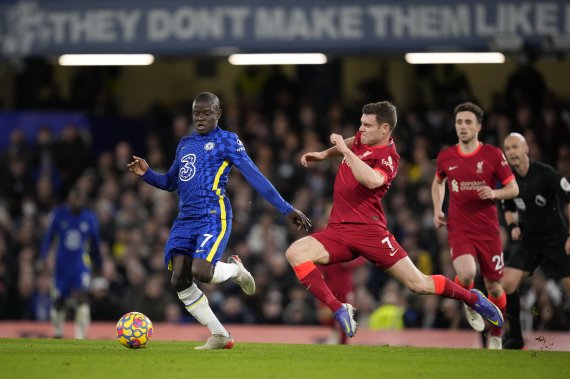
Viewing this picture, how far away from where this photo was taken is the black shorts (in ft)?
42.8

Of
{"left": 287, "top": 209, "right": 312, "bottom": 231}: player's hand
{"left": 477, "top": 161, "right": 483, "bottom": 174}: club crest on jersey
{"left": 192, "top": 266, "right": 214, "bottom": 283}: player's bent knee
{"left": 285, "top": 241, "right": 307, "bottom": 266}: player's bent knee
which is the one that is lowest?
{"left": 192, "top": 266, "right": 214, "bottom": 283}: player's bent knee

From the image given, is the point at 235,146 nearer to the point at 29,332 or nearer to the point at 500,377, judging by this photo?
the point at 500,377

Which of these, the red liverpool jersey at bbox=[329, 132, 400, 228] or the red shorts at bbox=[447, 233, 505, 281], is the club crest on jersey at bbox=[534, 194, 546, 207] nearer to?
the red shorts at bbox=[447, 233, 505, 281]

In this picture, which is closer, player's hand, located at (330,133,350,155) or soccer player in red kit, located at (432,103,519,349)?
player's hand, located at (330,133,350,155)

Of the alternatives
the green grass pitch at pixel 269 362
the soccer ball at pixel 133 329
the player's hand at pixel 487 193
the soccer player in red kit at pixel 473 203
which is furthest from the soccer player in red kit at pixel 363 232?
the soccer ball at pixel 133 329

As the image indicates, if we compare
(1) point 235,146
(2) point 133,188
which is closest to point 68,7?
(2) point 133,188

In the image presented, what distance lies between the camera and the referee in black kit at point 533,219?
12.9 meters

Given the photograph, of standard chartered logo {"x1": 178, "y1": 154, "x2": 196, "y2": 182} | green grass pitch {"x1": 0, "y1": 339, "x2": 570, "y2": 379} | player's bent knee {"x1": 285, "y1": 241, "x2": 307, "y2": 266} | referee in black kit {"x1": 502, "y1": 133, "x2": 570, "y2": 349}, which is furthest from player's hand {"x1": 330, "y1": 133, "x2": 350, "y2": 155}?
referee in black kit {"x1": 502, "y1": 133, "x2": 570, "y2": 349}

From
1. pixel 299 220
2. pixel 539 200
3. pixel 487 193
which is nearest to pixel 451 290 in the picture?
pixel 487 193

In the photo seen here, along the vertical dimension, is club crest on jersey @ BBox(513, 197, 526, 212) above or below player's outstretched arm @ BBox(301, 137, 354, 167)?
below

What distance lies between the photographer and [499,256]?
489 inches

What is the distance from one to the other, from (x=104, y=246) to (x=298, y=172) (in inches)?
128

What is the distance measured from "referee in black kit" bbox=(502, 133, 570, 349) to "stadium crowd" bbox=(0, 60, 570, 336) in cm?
361

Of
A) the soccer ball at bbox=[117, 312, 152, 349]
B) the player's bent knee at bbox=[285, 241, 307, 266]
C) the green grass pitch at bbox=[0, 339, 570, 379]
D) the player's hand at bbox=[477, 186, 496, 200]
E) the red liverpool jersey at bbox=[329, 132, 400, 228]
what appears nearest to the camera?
the green grass pitch at bbox=[0, 339, 570, 379]
